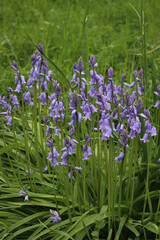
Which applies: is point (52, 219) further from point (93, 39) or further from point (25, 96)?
point (93, 39)

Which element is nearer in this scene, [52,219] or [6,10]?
[52,219]

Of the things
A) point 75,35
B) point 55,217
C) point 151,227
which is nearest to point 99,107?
point 55,217

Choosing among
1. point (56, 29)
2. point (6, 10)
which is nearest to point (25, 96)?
point (56, 29)

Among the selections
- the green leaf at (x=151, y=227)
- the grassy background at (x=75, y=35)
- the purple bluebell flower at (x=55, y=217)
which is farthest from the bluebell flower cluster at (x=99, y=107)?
the grassy background at (x=75, y=35)

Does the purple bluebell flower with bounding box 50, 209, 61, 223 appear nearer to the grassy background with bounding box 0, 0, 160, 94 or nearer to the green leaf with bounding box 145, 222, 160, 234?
the green leaf with bounding box 145, 222, 160, 234

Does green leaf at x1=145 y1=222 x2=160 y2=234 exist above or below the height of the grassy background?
below

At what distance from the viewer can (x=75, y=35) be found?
23.7 feet

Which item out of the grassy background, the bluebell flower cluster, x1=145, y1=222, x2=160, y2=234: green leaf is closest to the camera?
the bluebell flower cluster

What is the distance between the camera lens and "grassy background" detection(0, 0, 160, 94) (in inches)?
217

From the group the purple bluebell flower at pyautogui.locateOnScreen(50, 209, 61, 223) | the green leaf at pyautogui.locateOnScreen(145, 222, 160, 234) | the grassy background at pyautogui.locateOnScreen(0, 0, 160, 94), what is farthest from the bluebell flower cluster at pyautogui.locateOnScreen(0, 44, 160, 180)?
the grassy background at pyautogui.locateOnScreen(0, 0, 160, 94)

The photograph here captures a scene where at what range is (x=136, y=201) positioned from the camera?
10.4 ft

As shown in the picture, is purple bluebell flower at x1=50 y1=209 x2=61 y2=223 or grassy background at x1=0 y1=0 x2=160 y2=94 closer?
purple bluebell flower at x1=50 y1=209 x2=61 y2=223

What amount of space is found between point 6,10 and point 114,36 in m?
3.04

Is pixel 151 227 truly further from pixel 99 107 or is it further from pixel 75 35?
pixel 75 35
